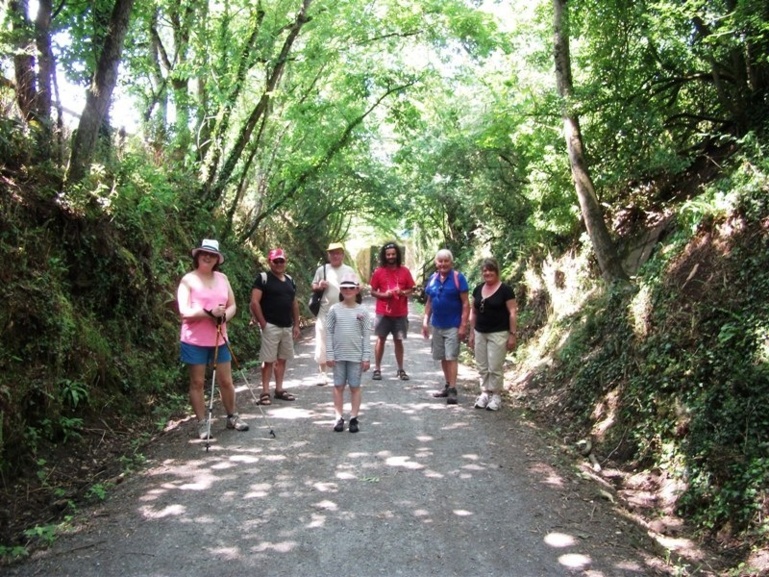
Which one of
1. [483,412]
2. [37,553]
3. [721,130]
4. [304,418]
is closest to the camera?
[37,553]

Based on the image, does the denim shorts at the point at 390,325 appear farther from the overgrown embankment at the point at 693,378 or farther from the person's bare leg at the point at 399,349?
the overgrown embankment at the point at 693,378

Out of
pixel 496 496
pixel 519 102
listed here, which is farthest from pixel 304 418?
pixel 519 102

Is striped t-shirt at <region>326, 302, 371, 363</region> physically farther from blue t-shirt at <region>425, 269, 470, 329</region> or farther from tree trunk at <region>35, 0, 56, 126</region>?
tree trunk at <region>35, 0, 56, 126</region>

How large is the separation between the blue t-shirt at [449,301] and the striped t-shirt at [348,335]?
1807 millimetres

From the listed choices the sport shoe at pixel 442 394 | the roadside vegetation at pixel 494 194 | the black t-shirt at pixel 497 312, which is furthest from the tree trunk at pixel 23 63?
the sport shoe at pixel 442 394

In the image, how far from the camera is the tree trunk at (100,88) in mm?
6844

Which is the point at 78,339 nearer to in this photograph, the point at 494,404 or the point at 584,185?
the point at 494,404

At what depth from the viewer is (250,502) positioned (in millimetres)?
4656

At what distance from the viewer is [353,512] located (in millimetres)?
4516

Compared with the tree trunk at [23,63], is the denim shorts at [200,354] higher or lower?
lower

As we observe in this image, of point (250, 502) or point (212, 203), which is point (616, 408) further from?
point (212, 203)

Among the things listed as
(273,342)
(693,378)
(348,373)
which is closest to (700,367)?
(693,378)

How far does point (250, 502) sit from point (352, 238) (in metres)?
46.9

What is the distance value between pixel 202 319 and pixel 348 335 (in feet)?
5.03
